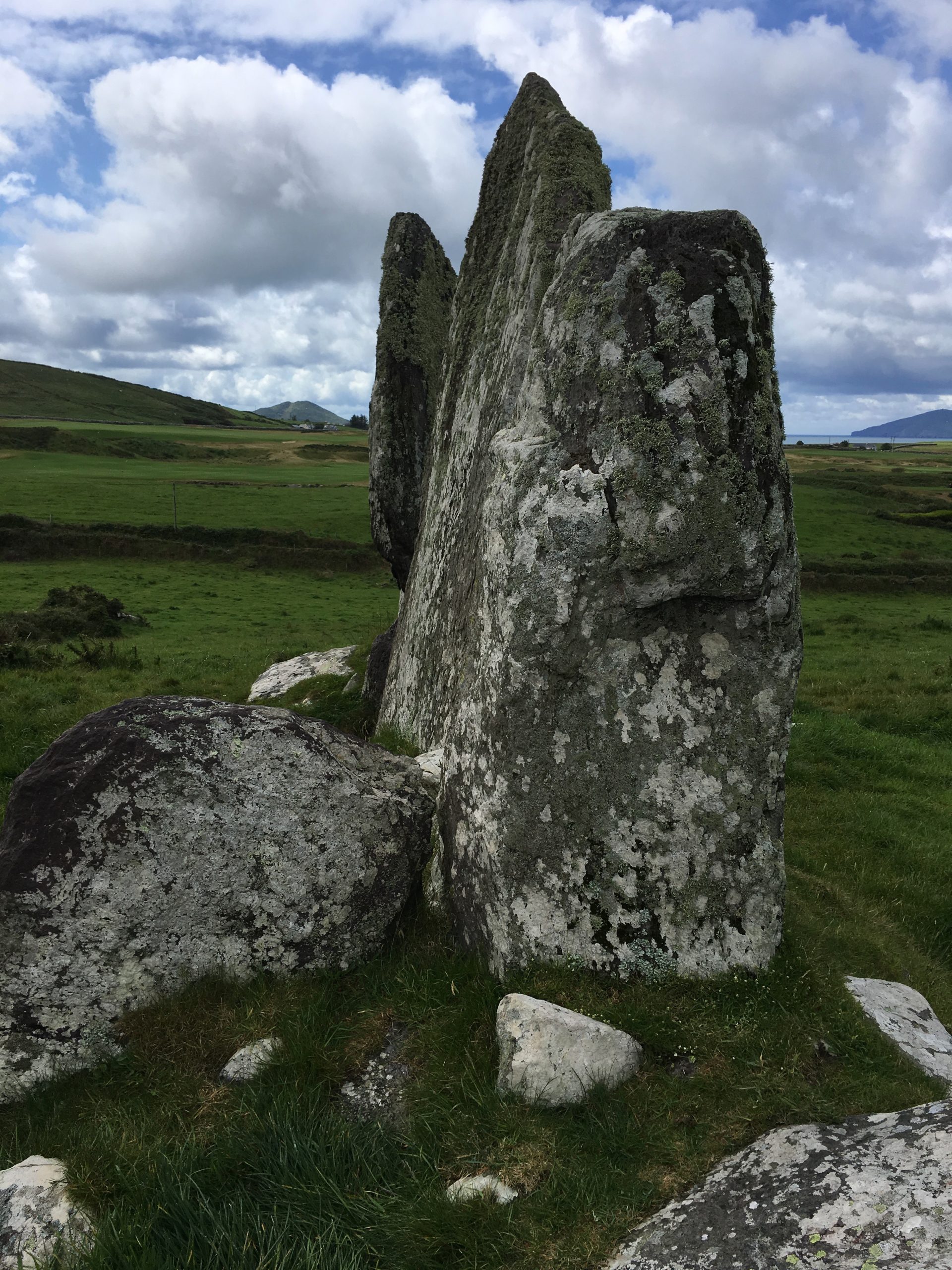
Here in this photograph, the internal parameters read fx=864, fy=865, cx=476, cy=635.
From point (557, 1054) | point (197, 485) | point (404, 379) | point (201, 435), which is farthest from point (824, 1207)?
point (201, 435)

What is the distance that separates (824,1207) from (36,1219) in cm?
416

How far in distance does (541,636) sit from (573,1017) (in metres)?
2.62

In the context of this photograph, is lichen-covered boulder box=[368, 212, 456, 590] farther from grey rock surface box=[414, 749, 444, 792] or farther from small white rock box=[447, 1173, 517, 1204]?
small white rock box=[447, 1173, 517, 1204]

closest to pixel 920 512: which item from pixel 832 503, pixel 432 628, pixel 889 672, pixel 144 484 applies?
pixel 832 503

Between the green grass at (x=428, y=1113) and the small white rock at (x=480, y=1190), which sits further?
the small white rock at (x=480, y=1190)

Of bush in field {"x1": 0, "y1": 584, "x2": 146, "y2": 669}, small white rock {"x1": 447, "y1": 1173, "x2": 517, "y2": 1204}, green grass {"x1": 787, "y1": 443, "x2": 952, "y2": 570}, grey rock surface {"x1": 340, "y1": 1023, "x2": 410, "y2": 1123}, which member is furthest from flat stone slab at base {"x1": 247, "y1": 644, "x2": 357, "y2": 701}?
green grass {"x1": 787, "y1": 443, "x2": 952, "y2": 570}

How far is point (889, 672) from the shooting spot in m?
23.9

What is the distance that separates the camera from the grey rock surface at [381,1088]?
18.2 feet

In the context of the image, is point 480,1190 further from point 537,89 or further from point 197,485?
point 197,485

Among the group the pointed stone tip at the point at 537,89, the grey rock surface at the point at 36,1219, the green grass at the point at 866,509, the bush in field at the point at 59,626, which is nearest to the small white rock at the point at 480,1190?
the grey rock surface at the point at 36,1219

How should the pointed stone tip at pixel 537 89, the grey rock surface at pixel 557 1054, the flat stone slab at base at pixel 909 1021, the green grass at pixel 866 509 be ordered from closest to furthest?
the grey rock surface at pixel 557 1054 → the flat stone slab at base at pixel 909 1021 → the pointed stone tip at pixel 537 89 → the green grass at pixel 866 509

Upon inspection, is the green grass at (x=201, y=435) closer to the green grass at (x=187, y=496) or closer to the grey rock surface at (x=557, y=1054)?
the green grass at (x=187, y=496)

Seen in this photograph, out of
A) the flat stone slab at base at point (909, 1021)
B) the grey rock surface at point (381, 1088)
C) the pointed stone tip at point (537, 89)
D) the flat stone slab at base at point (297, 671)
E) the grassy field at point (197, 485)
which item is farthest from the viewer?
the grassy field at point (197, 485)

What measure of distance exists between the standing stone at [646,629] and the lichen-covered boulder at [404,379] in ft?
44.9
